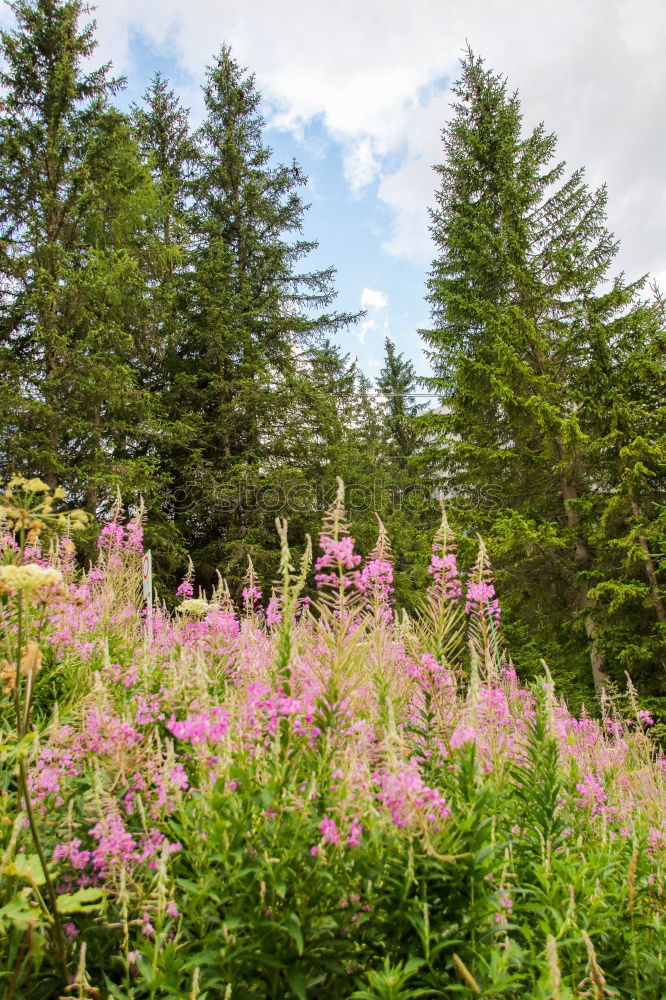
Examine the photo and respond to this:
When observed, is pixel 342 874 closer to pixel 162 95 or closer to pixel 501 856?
pixel 501 856

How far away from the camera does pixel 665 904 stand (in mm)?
2479

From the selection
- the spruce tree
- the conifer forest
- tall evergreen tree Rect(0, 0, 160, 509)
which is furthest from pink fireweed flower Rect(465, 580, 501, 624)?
tall evergreen tree Rect(0, 0, 160, 509)

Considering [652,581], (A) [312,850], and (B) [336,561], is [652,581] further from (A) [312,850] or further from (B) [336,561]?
(A) [312,850]

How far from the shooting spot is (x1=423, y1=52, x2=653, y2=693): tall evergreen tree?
10430mm

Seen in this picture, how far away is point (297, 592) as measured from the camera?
2.03m

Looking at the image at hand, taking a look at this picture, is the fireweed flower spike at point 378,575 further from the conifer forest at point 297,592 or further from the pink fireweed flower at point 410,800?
the pink fireweed flower at point 410,800

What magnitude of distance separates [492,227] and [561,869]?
1444 cm

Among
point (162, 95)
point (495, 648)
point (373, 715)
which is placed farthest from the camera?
point (162, 95)

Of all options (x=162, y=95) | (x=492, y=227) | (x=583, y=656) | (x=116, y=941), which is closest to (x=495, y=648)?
(x=116, y=941)

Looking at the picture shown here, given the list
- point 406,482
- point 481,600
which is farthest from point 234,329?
point 481,600

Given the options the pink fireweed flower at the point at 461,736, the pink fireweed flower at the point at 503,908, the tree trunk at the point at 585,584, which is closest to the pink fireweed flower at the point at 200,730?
the pink fireweed flower at the point at 461,736

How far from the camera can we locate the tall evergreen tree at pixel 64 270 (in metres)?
11.3

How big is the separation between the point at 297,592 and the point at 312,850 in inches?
32.3

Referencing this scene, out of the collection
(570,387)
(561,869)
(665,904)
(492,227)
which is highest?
(492,227)
